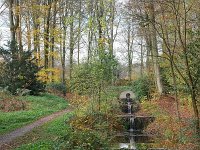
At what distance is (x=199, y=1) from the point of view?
19.5 metres

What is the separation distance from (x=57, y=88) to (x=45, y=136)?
22236 millimetres

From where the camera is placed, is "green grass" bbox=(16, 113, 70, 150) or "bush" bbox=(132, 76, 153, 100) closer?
"green grass" bbox=(16, 113, 70, 150)

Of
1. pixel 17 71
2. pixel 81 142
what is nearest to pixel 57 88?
pixel 17 71

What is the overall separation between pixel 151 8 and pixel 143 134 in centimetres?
707

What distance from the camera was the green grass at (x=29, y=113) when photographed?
18.1 m

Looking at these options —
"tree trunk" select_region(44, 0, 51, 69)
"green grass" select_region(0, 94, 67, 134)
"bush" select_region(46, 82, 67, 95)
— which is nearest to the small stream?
"green grass" select_region(0, 94, 67, 134)

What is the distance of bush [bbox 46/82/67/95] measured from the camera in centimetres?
3678

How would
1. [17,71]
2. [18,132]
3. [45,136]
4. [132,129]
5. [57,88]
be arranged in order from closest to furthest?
1. [45,136]
2. [18,132]
3. [132,129]
4. [17,71]
5. [57,88]

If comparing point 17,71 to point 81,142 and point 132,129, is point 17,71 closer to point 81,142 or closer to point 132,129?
point 132,129

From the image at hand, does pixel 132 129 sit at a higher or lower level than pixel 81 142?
lower

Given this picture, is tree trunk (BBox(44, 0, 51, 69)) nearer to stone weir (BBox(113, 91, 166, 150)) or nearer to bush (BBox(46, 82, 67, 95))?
bush (BBox(46, 82, 67, 95))

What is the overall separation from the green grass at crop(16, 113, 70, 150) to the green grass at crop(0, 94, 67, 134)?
4.62 ft

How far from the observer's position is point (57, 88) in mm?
37469

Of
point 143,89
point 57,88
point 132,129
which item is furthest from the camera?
point 57,88
